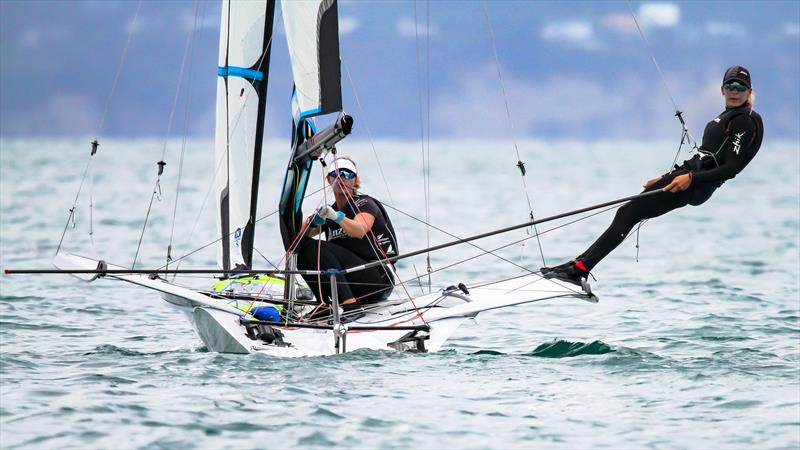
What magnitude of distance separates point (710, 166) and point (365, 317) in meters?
2.51

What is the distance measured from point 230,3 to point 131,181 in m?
33.4

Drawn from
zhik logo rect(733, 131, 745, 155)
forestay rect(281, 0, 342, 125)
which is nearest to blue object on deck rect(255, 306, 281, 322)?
forestay rect(281, 0, 342, 125)

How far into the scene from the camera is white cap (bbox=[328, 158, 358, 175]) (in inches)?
313

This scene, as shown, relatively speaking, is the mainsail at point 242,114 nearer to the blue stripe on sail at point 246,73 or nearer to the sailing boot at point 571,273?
the blue stripe on sail at point 246,73

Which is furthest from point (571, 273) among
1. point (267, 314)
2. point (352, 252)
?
point (267, 314)

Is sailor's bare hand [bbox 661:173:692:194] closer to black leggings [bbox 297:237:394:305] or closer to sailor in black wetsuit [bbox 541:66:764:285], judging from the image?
sailor in black wetsuit [bbox 541:66:764:285]

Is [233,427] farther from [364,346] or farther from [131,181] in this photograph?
[131,181]

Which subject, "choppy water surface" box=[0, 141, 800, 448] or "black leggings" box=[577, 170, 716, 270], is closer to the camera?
"choppy water surface" box=[0, 141, 800, 448]

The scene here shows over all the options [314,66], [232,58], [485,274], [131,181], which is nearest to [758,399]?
[314,66]

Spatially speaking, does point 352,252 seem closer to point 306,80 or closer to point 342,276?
point 342,276

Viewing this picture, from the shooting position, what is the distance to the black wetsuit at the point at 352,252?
7.94m

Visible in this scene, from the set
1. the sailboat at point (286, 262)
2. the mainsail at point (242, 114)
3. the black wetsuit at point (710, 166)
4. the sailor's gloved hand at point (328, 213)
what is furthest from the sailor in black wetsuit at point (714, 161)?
the mainsail at point (242, 114)

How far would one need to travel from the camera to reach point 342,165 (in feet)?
26.3

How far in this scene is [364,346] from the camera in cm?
725
